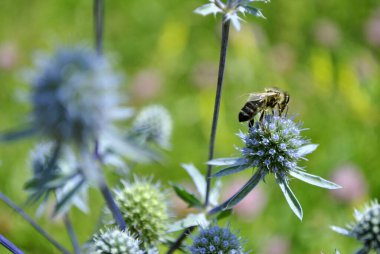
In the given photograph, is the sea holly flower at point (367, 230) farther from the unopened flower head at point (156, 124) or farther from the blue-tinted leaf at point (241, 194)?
the unopened flower head at point (156, 124)

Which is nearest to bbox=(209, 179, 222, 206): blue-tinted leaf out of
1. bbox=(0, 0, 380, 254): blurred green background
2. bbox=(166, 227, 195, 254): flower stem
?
bbox=(166, 227, 195, 254): flower stem

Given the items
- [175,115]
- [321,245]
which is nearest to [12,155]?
[175,115]

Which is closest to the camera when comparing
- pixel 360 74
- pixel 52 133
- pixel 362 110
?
pixel 52 133

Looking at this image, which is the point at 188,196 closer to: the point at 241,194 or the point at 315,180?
the point at 241,194

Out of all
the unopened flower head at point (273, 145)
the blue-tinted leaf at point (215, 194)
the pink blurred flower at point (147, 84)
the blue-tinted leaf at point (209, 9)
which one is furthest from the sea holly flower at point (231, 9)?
the pink blurred flower at point (147, 84)

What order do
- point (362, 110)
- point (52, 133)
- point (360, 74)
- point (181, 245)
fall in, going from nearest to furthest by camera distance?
point (52, 133), point (181, 245), point (362, 110), point (360, 74)

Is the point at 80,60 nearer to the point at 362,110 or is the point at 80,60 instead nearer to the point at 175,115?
the point at 175,115

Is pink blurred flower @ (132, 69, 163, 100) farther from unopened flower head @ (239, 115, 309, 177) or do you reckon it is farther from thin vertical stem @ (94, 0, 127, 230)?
unopened flower head @ (239, 115, 309, 177)
